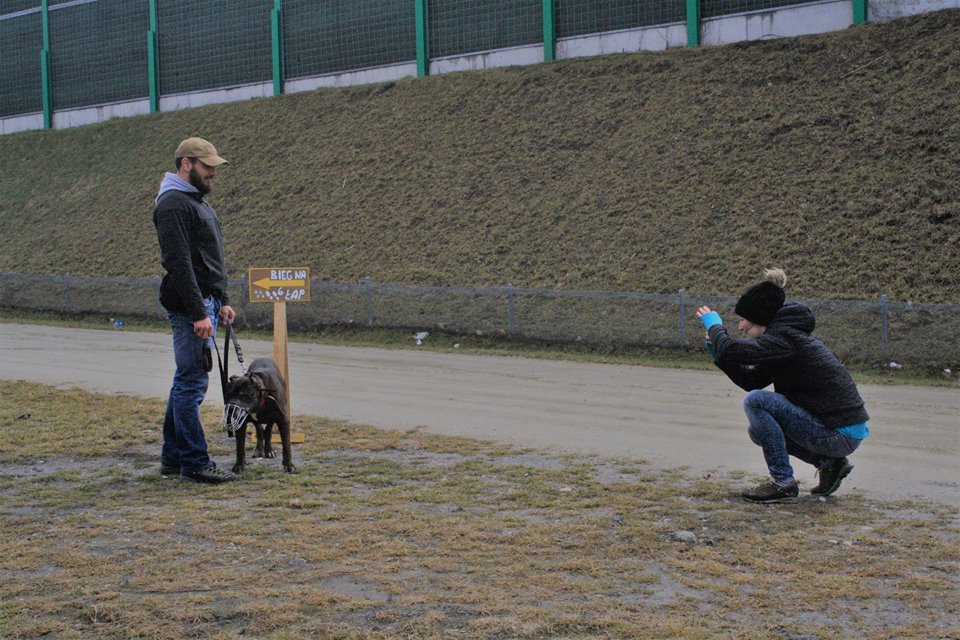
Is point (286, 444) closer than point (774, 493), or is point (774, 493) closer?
point (774, 493)

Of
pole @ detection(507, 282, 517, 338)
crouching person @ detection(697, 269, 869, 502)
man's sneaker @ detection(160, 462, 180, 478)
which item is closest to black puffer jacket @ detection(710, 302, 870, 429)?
crouching person @ detection(697, 269, 869, 502)

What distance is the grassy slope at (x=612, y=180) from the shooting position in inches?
786

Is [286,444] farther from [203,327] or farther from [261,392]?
[203,327]

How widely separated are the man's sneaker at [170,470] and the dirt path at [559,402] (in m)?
2.88

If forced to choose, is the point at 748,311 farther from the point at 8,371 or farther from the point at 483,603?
the point at 8,371

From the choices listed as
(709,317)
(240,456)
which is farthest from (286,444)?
(709,317)

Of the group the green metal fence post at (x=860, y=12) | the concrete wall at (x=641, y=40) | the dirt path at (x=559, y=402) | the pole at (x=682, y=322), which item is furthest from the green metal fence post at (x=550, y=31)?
the pole at (x=682, y=322)

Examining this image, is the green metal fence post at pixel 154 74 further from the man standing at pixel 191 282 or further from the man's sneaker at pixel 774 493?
the man's sneaker at pixel 774 493

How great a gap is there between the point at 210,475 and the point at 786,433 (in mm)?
4182

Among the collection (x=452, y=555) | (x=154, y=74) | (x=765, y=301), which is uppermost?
(x=154, y=74)

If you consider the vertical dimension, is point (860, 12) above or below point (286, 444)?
above

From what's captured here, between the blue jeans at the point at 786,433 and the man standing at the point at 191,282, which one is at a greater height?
the man standing at the point at 191,282

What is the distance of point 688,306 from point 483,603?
13840mm

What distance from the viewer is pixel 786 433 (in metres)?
7.29
